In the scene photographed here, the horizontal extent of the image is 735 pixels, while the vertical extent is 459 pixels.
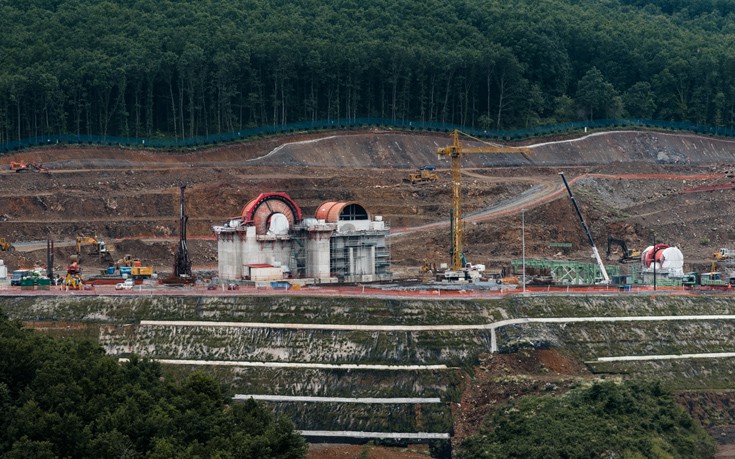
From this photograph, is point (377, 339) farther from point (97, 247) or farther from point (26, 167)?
point (26, 167)

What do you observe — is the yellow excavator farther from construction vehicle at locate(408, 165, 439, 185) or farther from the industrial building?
construction vehicle at locate(408, 165, 439, 185)

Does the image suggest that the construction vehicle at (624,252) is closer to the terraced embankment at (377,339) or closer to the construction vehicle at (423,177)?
the construction vehicle at (423,177)

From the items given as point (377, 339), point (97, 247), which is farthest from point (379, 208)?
point (377, 339)

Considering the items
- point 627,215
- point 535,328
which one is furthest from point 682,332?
point 627,215

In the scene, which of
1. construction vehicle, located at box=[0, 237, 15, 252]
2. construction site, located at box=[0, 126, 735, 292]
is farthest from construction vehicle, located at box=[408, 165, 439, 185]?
construction vehicle, located at box=[0, 237, 15, 252]

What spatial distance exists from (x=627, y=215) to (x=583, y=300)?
43609mm

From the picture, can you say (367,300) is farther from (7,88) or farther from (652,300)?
(7,88)

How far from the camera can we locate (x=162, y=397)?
283 ft

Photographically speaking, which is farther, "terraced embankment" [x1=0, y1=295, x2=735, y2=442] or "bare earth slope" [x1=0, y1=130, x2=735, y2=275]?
"bare earth slope" [x1=0, y1=130, x2=735, y2=275]

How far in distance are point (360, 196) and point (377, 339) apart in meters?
53.9

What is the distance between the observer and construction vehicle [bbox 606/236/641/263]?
157m

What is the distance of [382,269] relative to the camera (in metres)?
140

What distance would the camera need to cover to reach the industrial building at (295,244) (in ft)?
443

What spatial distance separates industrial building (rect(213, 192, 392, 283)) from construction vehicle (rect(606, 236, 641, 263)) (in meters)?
29.7
